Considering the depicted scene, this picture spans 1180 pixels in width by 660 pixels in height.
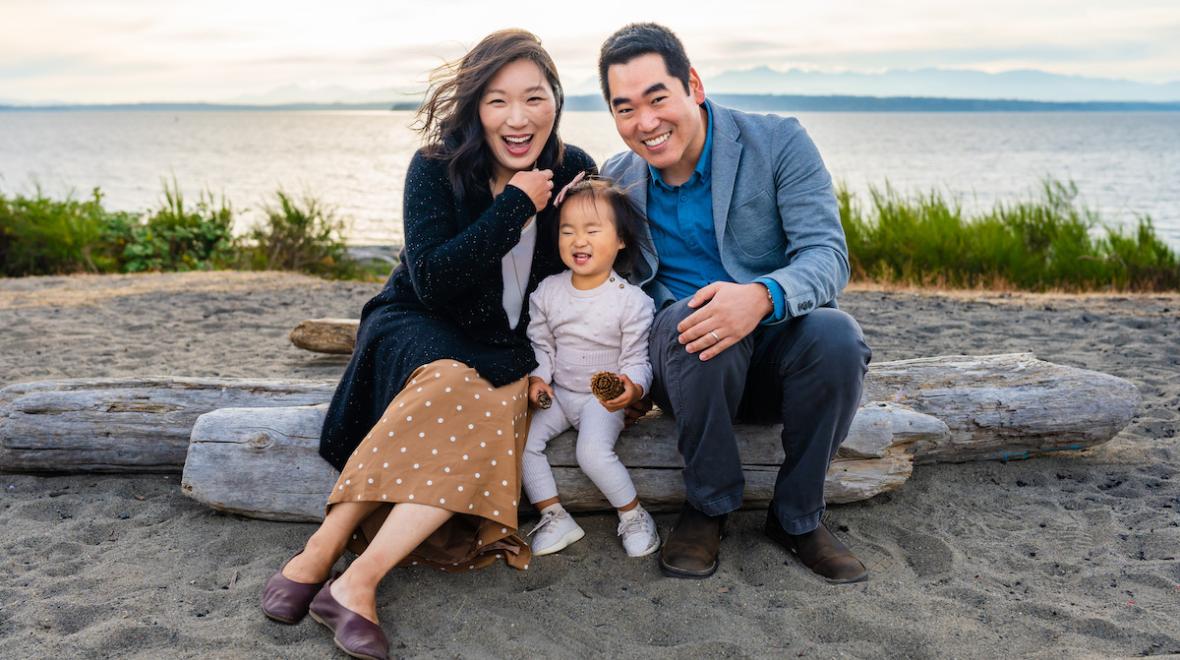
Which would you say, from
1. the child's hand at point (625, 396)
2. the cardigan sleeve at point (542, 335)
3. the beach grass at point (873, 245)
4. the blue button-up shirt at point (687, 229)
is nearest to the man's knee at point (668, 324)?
the child's hand at point (625, 396)

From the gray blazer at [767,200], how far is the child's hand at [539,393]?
20.0 inches

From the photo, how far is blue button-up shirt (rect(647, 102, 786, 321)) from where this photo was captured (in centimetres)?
322

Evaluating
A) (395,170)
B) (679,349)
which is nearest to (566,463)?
(679,349)

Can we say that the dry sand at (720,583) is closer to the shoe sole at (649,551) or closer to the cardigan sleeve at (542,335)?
the shoe sole at (649,551)

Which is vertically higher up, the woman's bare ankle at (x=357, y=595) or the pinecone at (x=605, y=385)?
the pinecone at (x=605, y=385)

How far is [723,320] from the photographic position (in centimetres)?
277

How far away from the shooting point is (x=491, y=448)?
2.77 meters

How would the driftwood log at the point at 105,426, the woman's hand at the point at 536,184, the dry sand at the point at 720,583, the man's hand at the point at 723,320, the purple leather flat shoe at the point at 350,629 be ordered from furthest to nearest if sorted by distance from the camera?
the driftwood log at the point at 105,426
the woman's hand at the point at 536,184
the man's hand at the point at 723,320
the dry sand at the point at 720,583
the purple leather flat shoe at the point at 350,629

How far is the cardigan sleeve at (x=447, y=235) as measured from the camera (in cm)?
293

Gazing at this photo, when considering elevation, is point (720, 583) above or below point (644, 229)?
below

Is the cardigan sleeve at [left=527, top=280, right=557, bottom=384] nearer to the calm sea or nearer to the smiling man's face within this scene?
the smiling man's face

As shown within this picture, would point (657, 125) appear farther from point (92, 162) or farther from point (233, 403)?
point (92, 162)

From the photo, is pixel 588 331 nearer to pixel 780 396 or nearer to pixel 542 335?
pixel 542 335

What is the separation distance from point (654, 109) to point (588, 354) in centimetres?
85
